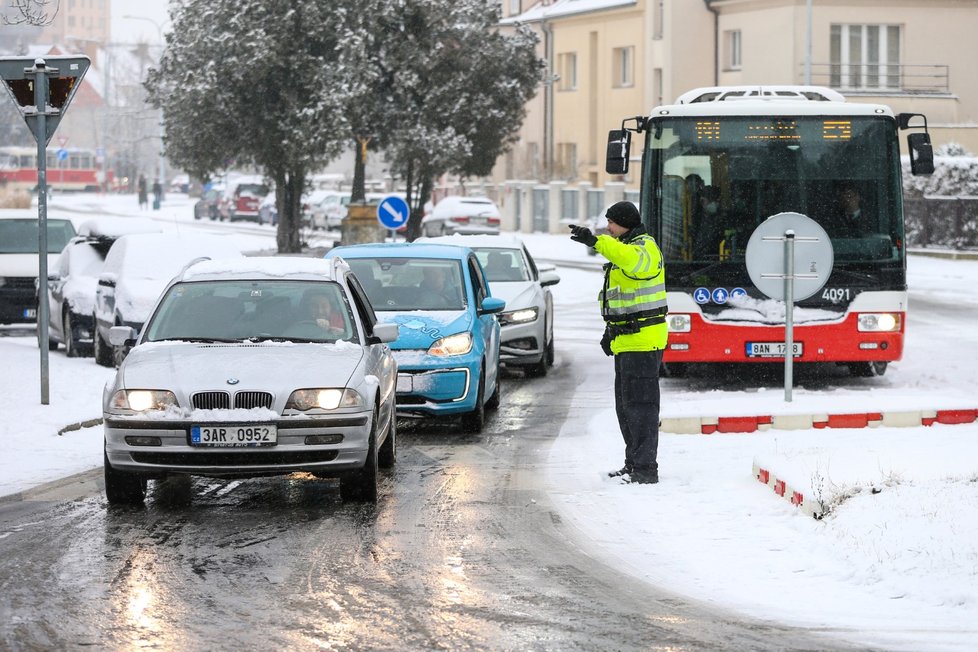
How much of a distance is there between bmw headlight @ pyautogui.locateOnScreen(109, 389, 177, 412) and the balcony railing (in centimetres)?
4408

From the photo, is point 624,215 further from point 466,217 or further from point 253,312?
point 466,217

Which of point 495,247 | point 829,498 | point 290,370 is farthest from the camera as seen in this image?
point 495,247

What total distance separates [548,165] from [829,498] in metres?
55.8

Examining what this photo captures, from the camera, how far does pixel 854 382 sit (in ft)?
58.2

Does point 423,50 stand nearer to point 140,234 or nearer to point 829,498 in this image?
point 140,234

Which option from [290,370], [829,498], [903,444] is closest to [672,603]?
[829,498]

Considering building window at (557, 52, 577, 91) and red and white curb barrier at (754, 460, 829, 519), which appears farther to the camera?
building window at (557, 52, 577, 91)

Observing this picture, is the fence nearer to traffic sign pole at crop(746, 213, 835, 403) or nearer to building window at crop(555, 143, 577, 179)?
building window at crop(555, 143, 577, 179)

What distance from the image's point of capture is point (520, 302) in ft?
60.8

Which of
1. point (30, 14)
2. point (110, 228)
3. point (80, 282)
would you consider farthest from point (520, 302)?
point (110, 228)

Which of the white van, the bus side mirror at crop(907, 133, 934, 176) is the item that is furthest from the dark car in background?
the bus side mirror at crop(907, 133, 934, 176)

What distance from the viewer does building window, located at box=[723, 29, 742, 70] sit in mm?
55138

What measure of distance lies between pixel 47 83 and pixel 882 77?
41.0m

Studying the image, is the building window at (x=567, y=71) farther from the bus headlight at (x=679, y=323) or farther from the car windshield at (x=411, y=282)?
the car windshield at (x=411, y=282)
